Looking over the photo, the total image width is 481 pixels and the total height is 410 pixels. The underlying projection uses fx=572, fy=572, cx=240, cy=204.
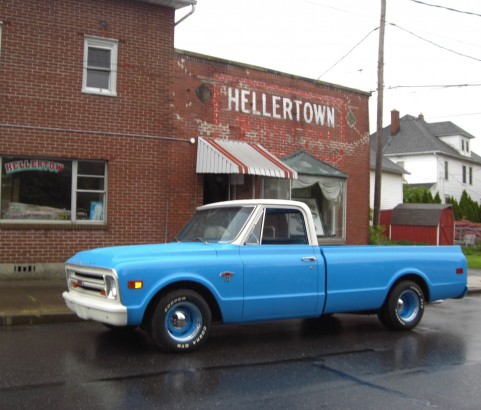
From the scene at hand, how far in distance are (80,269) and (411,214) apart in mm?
25651

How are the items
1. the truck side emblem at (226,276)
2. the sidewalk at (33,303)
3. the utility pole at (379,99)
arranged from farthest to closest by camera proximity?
the utility pole at (379,99), the sidewalk at (33,303), the truck side emblem at (226,276)

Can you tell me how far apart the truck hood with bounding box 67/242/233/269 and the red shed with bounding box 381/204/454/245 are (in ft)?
77.8

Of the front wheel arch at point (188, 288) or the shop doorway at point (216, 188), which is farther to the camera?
the shop doorway at point (216, 188)

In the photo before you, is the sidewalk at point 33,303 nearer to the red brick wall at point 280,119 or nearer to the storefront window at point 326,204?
the red brick wall at point 280,119

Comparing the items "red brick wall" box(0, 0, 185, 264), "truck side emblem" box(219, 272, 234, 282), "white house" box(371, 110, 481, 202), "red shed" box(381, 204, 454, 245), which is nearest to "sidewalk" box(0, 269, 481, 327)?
"red brick wall" box(0, 0, 185, 264)

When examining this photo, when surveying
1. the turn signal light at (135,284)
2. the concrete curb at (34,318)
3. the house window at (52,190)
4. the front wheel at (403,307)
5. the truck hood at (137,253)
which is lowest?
the concrete curb at (34,318)

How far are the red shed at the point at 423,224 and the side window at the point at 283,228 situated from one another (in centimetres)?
2262

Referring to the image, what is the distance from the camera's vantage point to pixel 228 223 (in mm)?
7113

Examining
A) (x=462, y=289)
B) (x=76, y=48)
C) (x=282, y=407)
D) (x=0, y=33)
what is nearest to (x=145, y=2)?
(x=76, y=48)

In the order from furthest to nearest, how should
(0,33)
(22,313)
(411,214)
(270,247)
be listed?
(411,214)
(0,33)
(22,313)
(270,247)

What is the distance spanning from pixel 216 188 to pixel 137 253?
27.7ft

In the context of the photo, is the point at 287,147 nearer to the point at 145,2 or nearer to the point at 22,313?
the point at 145,2

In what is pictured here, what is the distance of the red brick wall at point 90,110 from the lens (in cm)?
1166

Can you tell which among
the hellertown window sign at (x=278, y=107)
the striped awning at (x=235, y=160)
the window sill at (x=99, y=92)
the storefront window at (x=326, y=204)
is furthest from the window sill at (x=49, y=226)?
the storefront window at (x=326, y=204)
